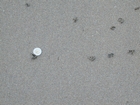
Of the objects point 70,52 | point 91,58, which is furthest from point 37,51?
point 91,58

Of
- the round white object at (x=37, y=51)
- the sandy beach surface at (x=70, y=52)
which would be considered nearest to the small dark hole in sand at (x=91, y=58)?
the sandy beach surface at (x=70, y=52)

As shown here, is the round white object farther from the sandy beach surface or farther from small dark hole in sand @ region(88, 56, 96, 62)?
small dark hole in sand @ region(88, 56, 96, 62)

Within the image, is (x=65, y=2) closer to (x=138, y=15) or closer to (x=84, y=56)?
(x=84, y=56)

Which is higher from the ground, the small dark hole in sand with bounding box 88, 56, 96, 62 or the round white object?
the round white object

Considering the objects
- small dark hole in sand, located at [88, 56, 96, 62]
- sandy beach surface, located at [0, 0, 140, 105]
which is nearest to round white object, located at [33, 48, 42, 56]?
sandy beach surface, located at [0, 0, 140, 105]

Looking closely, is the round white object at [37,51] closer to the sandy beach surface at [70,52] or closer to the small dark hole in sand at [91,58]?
the sandy beach surface at [70,52]

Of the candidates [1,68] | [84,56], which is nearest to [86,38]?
[84,56]

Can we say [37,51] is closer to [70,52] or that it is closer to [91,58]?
[70,52]

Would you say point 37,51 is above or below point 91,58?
above
